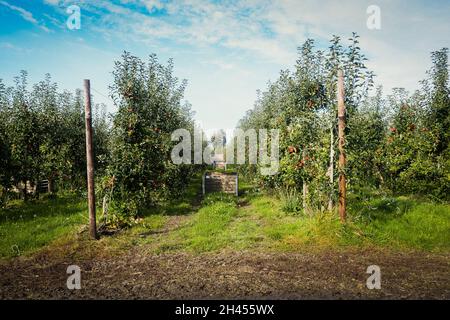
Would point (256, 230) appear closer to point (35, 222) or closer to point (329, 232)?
point (329, 232)

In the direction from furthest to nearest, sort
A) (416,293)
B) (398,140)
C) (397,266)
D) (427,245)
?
(398,140), (427,245), (397,266), (416,293)

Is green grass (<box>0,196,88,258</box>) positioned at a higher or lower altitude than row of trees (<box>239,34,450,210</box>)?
lower

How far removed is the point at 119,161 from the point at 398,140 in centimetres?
1490

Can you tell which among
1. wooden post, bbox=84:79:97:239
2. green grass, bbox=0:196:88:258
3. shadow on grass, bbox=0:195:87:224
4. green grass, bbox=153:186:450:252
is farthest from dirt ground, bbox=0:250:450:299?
shadow on grass, bbox=0:195:87:224

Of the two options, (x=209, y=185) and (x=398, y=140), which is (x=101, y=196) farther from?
(x=398, y=140)

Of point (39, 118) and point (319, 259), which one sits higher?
point (39, 118)

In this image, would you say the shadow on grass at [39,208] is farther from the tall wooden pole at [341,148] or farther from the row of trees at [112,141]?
the tall wooden pole at [341,148]

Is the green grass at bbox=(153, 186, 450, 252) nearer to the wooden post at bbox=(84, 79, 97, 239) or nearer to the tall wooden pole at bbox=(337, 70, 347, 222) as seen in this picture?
the tall wooden pole at bbox=(337, 70, 347, 222)

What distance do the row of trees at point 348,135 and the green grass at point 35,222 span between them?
843 centimetres

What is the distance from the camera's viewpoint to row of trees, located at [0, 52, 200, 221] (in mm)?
11102

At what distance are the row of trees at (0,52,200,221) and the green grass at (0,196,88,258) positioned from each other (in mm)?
A: 1342

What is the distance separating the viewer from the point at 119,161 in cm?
1097

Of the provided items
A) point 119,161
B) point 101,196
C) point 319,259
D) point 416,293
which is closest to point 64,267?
point 101,196
